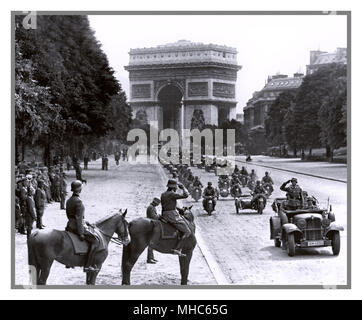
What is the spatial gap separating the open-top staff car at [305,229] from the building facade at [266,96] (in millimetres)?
3516

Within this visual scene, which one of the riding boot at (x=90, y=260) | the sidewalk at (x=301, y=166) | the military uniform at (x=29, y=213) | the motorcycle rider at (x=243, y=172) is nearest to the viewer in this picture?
the riding boot at (x=90, y=260)

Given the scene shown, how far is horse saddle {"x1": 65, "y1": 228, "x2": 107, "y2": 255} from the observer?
16.1m

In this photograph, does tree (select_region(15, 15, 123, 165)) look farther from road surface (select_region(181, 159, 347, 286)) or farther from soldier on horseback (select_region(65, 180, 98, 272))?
soldier on horseback (select_region(65, 180, 98, 272))

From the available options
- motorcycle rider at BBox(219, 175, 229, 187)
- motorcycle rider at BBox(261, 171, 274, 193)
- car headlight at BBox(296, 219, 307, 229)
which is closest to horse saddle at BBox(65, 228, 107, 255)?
car headlight at BBox(296, 219, 307, 229)

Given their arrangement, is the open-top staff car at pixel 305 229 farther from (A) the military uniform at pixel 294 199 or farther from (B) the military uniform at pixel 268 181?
(B) the military uniform at pixel 268 181

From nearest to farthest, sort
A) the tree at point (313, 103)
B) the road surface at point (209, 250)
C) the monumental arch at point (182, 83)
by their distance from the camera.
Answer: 1. the road surface at point (209, 250)
2. the monumental arch at point (182, 83)
3. the tree at point (313, 103)

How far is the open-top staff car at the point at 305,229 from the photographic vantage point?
20984 mm

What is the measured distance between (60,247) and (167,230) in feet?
8.92

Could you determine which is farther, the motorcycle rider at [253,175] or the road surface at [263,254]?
the motorcycle rider at [253,175]

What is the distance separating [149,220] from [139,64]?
8012mm

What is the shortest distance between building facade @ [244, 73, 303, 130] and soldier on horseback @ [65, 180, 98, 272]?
878cm

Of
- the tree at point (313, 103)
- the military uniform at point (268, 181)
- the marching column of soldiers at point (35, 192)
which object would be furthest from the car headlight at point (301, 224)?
the military uniform at point (268, 181)

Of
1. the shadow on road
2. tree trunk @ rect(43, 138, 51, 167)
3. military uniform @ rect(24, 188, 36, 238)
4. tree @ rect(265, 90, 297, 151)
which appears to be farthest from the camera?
tree trunk @ rect(43, 138, 51, 167)

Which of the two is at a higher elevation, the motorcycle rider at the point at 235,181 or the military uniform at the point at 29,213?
the motorcycle rider at the point at 235,181
